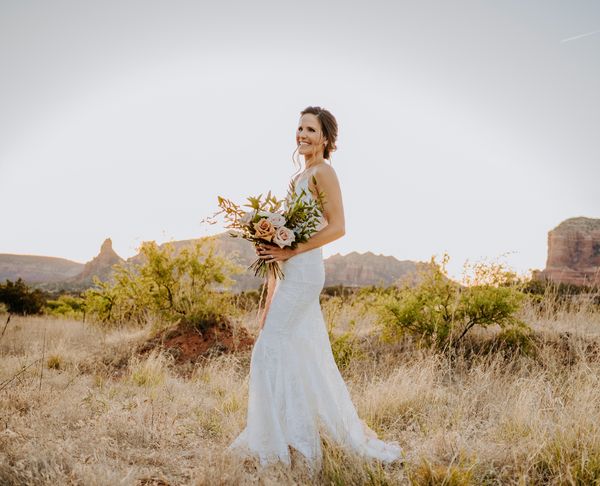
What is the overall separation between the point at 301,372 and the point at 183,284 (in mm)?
5223

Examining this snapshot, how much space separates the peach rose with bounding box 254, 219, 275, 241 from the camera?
2258mm

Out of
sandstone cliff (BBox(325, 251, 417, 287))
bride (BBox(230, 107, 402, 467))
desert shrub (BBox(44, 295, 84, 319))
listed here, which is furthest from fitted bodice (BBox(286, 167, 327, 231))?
sandstone cliff (BBox(325, 251, 417, 287))

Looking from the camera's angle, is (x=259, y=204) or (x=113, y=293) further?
(x=113, y=293)

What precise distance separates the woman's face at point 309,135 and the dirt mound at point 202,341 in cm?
444

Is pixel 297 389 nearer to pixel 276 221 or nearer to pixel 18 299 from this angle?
pixel 276 221

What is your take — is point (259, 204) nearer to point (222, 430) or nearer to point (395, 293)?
point (222, 430)

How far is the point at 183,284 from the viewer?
711 centimetres

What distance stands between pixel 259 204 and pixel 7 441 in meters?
2.45

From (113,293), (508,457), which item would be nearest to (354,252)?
(113,293)

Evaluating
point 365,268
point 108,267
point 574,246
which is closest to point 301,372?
point 108,267

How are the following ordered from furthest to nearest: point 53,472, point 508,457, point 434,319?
point 434,319 < point 508,457 < point 53,472

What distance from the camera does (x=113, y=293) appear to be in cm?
795

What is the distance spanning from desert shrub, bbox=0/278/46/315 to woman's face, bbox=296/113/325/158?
16.6 metres

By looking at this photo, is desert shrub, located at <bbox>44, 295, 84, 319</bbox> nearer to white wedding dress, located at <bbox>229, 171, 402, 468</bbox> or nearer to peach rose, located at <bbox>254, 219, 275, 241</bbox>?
white wedding dress, located at <bbox>229, 171, 402, 468</bbox>
